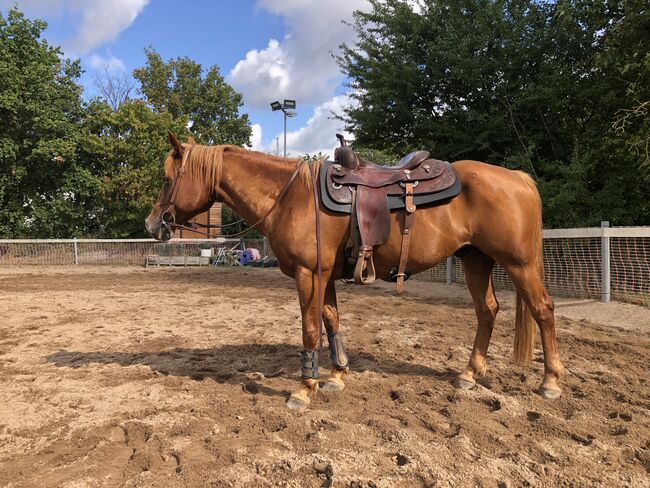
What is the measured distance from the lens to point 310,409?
3125 mm

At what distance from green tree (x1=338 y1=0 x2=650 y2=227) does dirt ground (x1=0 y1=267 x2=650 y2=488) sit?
4453 mm

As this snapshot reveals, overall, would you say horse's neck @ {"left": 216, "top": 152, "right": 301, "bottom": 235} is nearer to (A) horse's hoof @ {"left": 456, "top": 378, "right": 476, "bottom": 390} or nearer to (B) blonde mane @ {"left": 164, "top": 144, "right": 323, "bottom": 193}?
(B) blonde mane @ {"left": 164, "top": 144, "right": 323, "bottom": 193}

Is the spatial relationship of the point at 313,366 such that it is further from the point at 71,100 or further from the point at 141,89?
the point at 141,89

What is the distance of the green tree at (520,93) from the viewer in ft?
31.1

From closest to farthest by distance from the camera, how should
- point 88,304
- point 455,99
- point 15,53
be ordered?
point 88,304, point 455,99, point 15,53

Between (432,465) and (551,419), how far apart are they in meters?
1.07

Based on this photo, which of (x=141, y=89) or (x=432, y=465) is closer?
(x=432, y=465)

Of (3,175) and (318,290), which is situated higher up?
(3,175)

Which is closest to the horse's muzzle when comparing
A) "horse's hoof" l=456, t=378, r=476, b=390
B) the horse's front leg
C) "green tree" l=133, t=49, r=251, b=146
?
the horse's front leg

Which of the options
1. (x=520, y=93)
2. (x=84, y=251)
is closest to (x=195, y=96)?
(x=84, y=251)

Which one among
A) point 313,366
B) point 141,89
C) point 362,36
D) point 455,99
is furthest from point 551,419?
point 141,89

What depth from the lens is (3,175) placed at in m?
20.4

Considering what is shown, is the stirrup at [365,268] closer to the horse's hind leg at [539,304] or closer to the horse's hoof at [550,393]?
the horse's hind leg at [539,304]

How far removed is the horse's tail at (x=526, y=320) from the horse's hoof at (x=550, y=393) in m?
0.45
